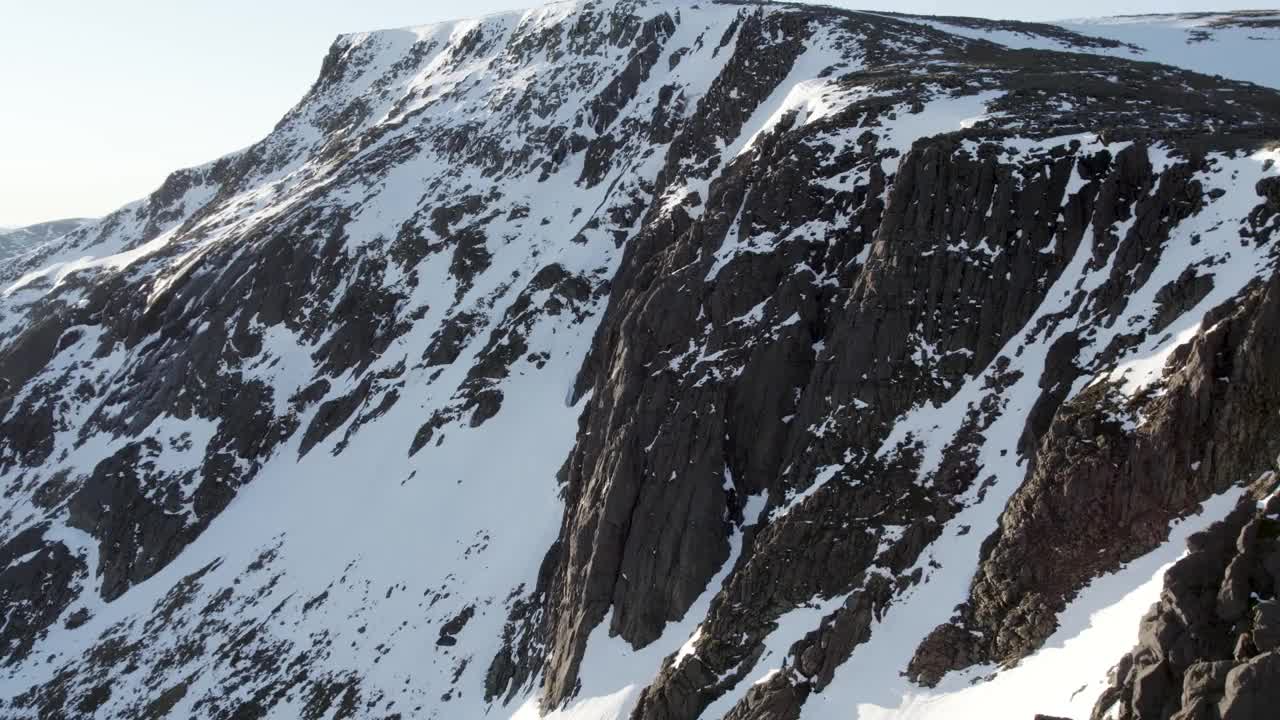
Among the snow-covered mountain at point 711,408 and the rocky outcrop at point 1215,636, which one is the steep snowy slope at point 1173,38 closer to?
the snow-covered mountain at point 711,408

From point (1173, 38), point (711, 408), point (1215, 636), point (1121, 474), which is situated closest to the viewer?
point (1215, 636)

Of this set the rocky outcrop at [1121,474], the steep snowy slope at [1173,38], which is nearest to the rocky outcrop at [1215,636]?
the rocky outcrop at [1121,474]

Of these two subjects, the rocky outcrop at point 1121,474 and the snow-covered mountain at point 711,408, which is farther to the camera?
the snow-covered mountain at point 711,408

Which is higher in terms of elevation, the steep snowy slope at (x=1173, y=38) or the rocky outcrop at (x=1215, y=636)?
the steep snowy slope at (x=1173, y=38)

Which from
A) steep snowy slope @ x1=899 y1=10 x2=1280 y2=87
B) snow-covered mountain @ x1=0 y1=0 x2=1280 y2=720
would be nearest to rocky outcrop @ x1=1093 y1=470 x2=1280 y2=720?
snow-covered mountain @ x1=0 y1=0 x2=1280 y2=720

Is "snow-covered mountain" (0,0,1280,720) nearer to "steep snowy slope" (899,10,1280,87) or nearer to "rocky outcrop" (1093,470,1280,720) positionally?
"rocky outcrop" (1093,470,1280,720)

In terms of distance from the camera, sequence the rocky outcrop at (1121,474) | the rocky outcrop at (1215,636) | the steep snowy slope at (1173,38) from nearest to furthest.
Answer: the rocky outcrop at (1215,636) → the rocky outcrop at (1121,474) → the steep snowy slope at (1173,38)

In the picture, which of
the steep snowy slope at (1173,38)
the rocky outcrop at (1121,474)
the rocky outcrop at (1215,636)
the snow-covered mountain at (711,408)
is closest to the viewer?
the rocky outcrop at (1215,636)

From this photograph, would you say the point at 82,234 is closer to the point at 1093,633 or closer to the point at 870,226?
the point at 870,226

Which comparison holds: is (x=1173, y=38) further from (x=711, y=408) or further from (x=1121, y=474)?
(x=1121, y=474)

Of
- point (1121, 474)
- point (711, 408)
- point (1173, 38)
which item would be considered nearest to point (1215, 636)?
point (1121, 474)
